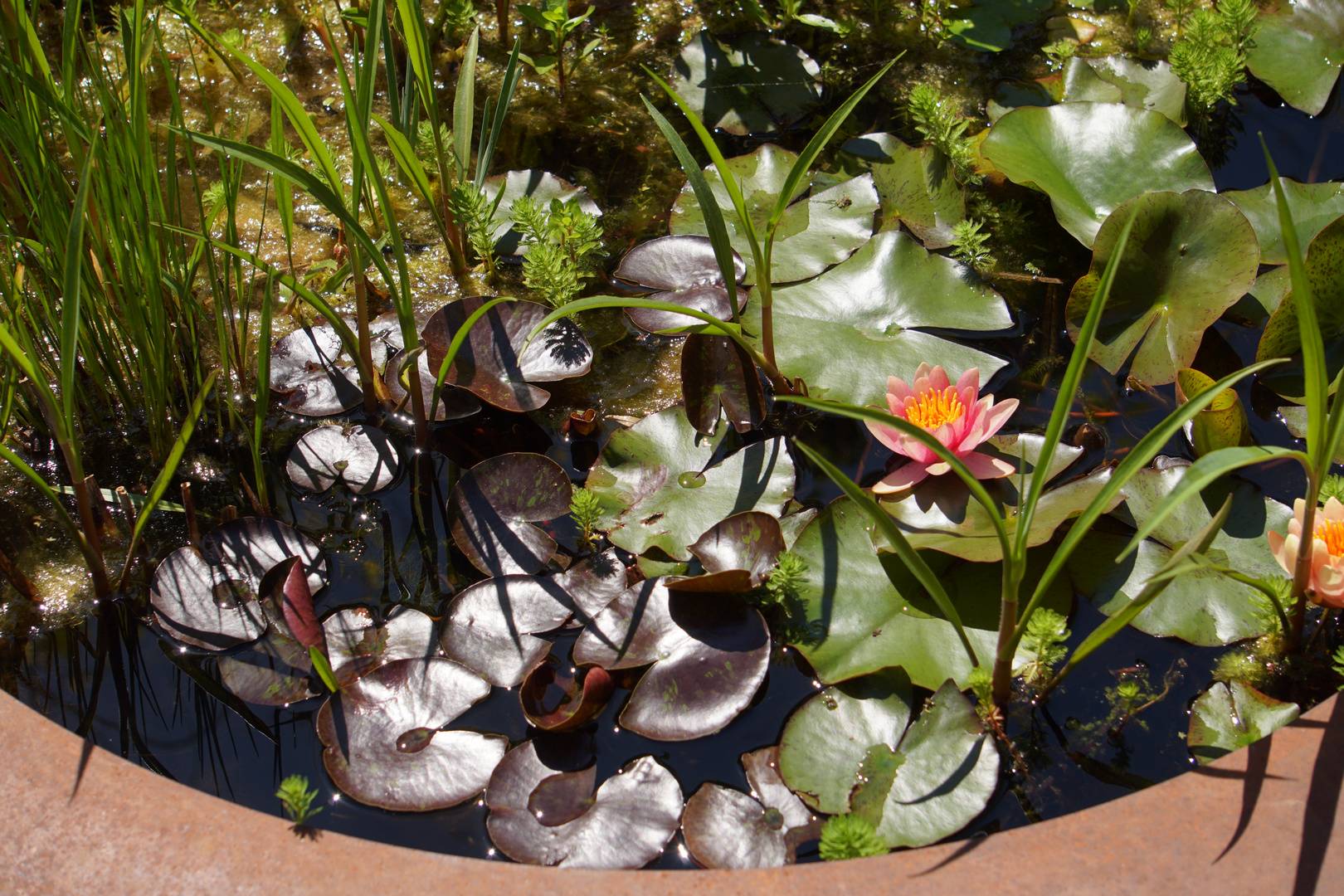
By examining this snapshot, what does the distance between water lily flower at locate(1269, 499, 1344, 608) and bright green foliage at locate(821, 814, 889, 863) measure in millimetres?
632

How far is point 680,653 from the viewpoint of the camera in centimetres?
120

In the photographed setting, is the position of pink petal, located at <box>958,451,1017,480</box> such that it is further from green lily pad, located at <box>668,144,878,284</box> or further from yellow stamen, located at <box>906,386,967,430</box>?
green lily pad, located at <box>668,144,878,284</box>

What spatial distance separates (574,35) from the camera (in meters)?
2.28

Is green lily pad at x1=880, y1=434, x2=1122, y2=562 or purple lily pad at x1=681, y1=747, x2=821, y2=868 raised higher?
green lily pad at x1=880, y1=434, x2=1122, y2=562

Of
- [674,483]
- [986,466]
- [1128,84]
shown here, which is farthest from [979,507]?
[1128,84]

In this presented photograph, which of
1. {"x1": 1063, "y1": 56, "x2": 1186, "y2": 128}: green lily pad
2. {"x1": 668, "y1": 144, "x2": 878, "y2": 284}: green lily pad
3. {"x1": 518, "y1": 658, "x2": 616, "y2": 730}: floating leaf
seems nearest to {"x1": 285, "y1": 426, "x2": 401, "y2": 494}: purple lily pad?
{"x1": 518, "y1": 658, "x2": 616, "y2": 730}: floating leaf

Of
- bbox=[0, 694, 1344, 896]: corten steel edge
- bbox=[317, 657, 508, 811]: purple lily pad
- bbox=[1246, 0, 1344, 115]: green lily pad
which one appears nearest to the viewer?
bbox=[0, 694, 1344, 896]: corten steel edge

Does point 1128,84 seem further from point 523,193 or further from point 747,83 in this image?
point 523,193

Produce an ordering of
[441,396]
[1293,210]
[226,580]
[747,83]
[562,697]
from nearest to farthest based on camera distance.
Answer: [562,697]
[226,580]
[441,396]
[1293,210]
[747,83]

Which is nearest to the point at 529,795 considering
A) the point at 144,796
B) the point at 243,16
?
the point at 144,796

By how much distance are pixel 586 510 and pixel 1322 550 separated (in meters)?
0.96

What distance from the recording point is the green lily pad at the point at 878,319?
1.49m

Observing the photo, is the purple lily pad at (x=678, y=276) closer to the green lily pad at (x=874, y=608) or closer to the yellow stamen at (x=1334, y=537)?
the green lily pad at (x=874, y=608)

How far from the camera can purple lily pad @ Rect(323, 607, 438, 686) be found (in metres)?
1.22
